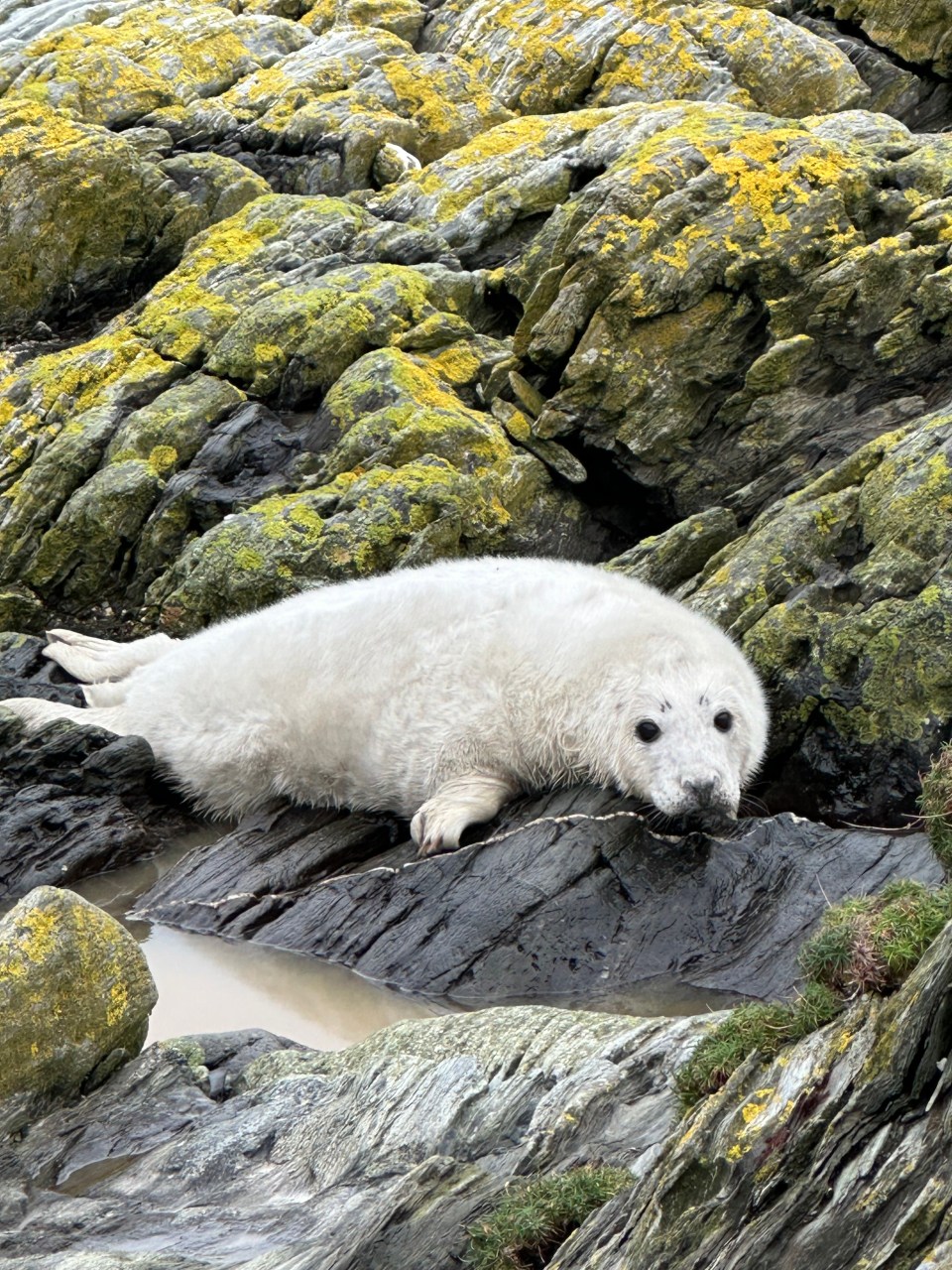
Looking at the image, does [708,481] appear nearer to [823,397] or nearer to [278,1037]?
[823,397]

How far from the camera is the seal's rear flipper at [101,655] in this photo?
11141mm

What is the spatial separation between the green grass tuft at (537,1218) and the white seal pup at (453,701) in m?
4.11

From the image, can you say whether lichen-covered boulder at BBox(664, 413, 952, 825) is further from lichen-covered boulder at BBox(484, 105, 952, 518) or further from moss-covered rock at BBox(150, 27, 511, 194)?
moss-covered rock at BBox(150, 27, 511, 194)

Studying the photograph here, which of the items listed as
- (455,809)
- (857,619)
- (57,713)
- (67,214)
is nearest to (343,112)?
(67,214)

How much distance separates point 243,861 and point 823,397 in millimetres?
6500

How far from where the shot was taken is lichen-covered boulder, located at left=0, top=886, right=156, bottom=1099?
5.52 metres

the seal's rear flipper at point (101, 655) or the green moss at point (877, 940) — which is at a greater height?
the green moss at point (877, 940)

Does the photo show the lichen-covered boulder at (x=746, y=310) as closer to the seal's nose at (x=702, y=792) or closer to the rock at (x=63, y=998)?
the seal's nose at (x=702, y=792)

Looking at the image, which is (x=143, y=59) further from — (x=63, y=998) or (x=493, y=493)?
(x=63, y=998)

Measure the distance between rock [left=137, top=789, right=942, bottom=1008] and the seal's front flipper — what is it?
0.10 m

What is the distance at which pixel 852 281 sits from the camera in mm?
12062

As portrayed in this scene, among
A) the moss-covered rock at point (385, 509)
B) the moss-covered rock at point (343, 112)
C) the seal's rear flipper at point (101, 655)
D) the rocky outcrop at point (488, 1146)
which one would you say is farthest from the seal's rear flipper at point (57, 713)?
the moss-covered rock at point (343, 112)

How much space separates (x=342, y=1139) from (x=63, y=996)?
1411mm

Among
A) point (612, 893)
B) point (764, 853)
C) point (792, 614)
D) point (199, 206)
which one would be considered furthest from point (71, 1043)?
point (199, 206)
